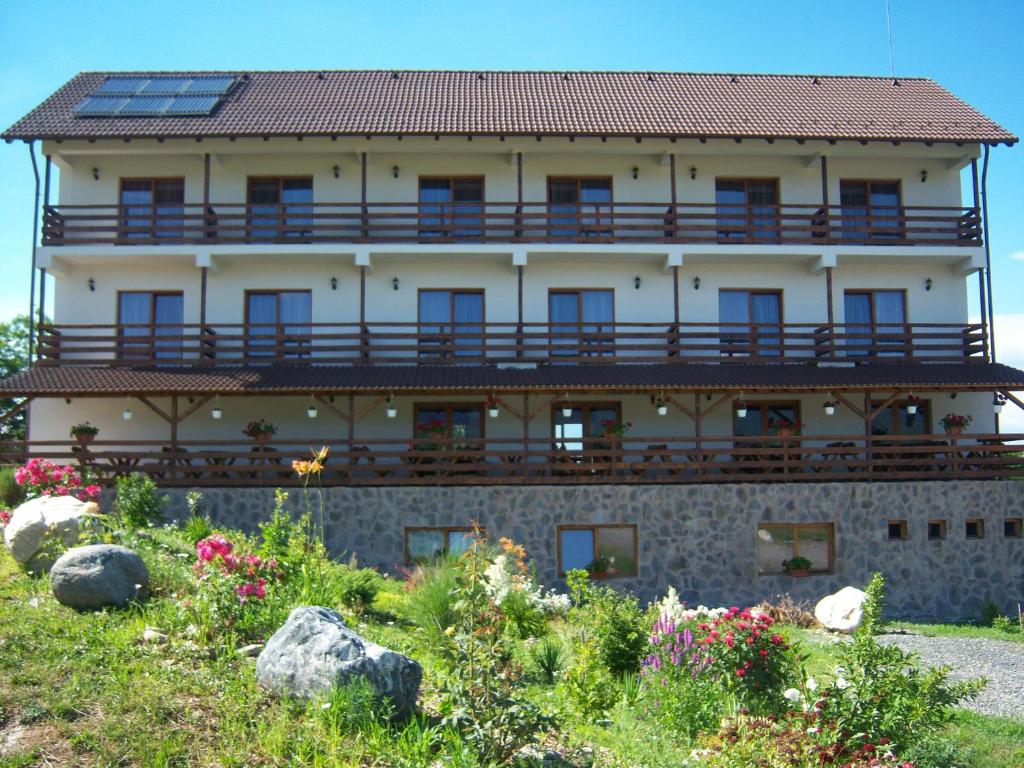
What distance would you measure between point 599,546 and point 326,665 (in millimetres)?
11207

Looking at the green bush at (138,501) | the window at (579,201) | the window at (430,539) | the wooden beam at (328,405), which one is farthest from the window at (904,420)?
the green bush at (138,501)

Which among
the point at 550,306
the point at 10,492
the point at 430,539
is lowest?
the point at 430,539

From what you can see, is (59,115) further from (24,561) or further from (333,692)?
(333,692)

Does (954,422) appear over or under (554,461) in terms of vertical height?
over

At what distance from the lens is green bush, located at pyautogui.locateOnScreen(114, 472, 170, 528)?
634 inches

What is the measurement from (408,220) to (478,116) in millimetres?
3136

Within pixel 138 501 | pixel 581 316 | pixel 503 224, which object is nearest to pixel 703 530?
pixel 581 316

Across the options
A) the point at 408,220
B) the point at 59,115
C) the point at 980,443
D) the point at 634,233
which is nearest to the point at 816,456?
the point at 980,443

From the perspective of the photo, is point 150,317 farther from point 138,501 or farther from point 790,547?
point 790,547

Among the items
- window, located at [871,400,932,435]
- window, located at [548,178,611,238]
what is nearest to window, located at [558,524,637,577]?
window, located at [548,178,611,238]

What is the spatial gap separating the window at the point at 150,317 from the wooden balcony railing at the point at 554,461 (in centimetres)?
254

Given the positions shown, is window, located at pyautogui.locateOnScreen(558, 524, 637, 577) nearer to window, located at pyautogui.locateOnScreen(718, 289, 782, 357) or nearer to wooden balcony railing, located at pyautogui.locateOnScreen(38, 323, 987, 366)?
wooden balcony railing, located at pyautogui.locateOnScreen(38, 323, 987, 366)

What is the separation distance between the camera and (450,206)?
21.1m

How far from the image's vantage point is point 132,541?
1151 cm
